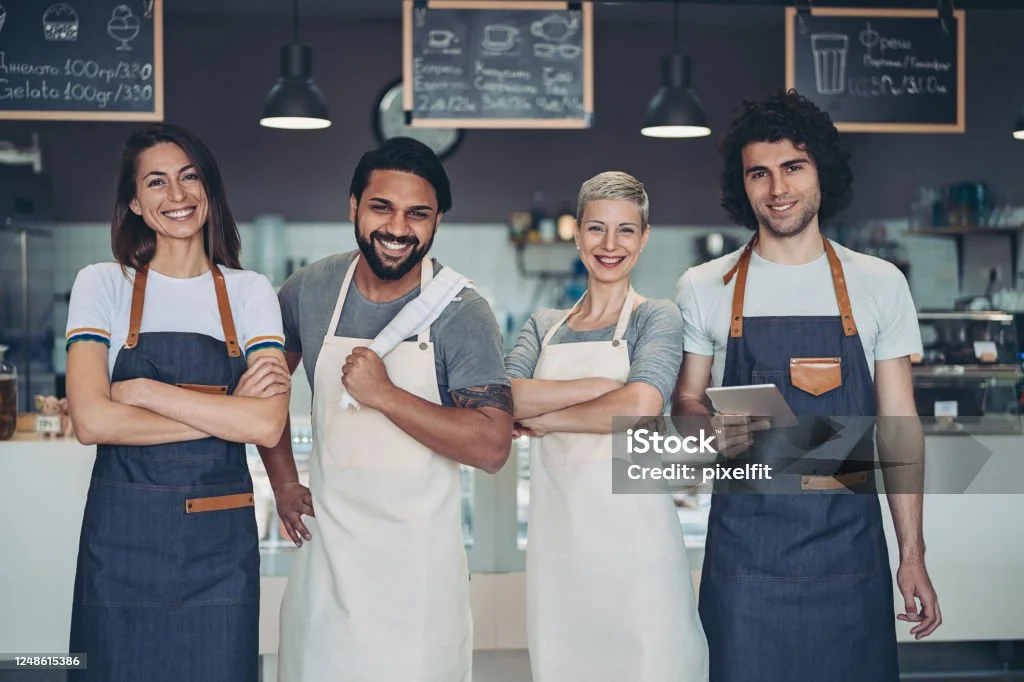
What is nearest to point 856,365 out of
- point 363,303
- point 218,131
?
point 363,303

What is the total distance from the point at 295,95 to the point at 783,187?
3431mm

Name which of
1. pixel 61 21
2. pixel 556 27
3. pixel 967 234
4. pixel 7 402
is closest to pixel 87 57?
pixel 61 21

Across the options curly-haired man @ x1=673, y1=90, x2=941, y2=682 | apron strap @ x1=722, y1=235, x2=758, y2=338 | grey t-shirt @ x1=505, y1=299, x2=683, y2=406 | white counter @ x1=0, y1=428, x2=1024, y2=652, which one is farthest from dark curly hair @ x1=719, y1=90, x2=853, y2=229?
white counter @ x1=0, y1=428, x2=1024, y2=652

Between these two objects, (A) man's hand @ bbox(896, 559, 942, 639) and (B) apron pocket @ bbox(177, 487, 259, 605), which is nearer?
(B) apron pocket @ bbox(177, 487, 259, 605)

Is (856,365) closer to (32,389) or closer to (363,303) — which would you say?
(363,303)

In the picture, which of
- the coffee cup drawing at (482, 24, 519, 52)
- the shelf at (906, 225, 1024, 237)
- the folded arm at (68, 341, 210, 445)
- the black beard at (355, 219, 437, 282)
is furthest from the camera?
the shelf at (906, 225, 1024, 237)

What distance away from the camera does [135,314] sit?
2225mm

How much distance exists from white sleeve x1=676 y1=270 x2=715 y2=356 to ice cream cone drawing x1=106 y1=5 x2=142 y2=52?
3.01 metres

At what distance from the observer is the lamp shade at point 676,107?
5.50m

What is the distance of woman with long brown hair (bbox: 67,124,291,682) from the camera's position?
216 centimetres

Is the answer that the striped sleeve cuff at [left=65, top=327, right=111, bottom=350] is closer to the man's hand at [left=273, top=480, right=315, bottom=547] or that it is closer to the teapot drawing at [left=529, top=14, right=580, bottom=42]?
the man's hand at [left=273, top=480, right=315, bottom=547]

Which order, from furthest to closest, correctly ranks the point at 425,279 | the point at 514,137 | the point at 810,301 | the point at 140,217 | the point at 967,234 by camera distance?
1. the point at 514,137
2. the point at 967,234
3. the point at 810,301
4. the point at 425,279
5. the point at 140,217

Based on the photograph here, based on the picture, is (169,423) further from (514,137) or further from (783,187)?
(514,137)

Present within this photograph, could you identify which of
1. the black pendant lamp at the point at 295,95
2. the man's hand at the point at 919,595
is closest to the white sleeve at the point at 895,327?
the man's hand at the point at 919,595
